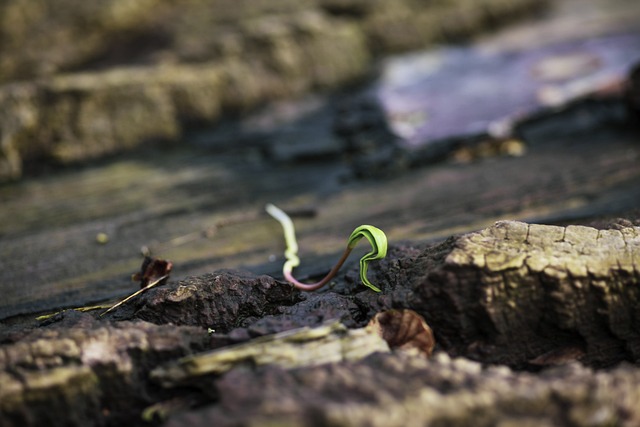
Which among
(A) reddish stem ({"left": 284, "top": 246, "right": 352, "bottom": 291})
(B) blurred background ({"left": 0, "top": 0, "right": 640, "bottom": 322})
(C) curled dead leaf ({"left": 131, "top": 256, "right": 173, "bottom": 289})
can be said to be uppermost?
(B) blurred background ({"left": 0, "top": 0, "right": 640, "bottom": 322})

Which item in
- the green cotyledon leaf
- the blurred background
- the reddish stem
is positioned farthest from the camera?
the blurred background

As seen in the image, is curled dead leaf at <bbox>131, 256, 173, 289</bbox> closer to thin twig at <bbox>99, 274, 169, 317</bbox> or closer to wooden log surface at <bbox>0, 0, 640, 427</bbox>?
thin twig at <bbox>99, 274, 169, 317</bbox>

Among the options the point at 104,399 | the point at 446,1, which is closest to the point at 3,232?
the point at 104,399

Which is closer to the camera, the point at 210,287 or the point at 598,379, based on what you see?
the point at 598,379

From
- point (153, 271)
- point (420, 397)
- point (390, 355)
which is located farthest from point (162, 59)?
point (420, 397)

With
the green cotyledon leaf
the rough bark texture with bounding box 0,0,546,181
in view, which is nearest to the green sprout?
the green cotyledon leaf

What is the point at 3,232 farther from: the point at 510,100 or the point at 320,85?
the point at 510,100

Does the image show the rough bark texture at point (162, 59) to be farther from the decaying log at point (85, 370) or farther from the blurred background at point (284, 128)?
the decaying log at point (85, 370)
